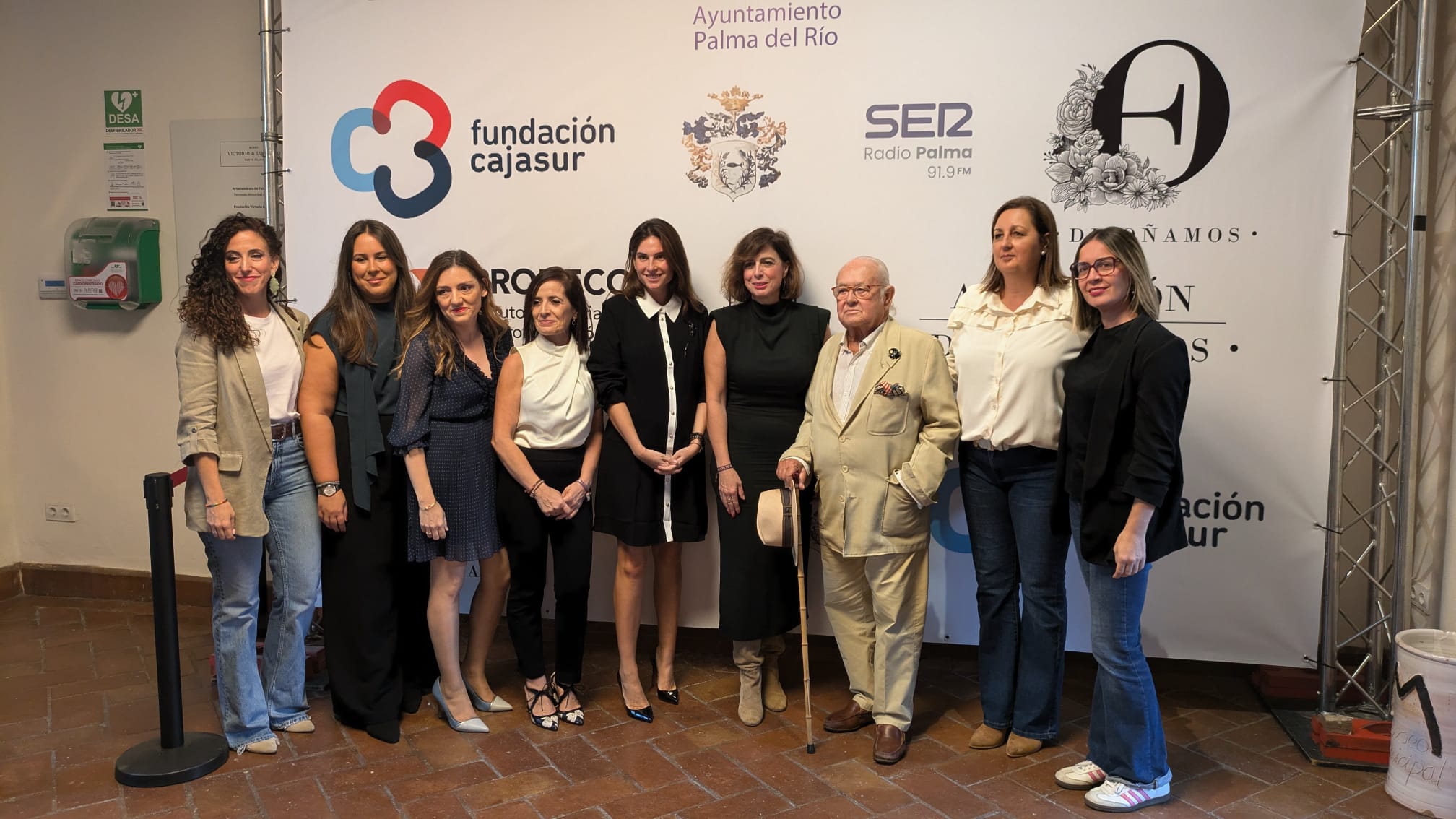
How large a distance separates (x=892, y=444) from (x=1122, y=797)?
1310 millimetres

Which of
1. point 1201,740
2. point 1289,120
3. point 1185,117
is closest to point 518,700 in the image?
point 1201,740

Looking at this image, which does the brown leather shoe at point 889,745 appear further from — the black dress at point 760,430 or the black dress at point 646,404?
the black dress at point 646,404

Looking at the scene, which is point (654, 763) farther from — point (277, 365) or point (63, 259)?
point (63, 259)

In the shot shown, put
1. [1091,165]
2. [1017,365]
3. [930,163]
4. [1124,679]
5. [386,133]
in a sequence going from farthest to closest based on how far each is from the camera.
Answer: [386,133]
[930,163]
[1091,165]
[1017,365]
[1124,679]

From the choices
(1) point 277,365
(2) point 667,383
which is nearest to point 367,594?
(1) point 277,365

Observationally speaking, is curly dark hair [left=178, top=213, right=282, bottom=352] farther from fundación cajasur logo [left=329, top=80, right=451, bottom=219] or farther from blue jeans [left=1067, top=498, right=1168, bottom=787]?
blue jeans [left=1067, top=498, right=1168, bottom=787]

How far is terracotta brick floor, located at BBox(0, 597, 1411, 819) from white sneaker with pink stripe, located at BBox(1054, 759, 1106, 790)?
1.9 inches

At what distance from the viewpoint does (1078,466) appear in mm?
3113

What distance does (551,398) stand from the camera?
11.9ft

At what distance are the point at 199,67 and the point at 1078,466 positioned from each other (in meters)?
4.52

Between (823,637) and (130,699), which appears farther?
(823,637)

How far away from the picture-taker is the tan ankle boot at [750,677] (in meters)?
3.83

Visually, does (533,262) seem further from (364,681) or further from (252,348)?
(364,681)

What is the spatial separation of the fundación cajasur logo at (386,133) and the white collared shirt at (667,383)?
3.98 ft
